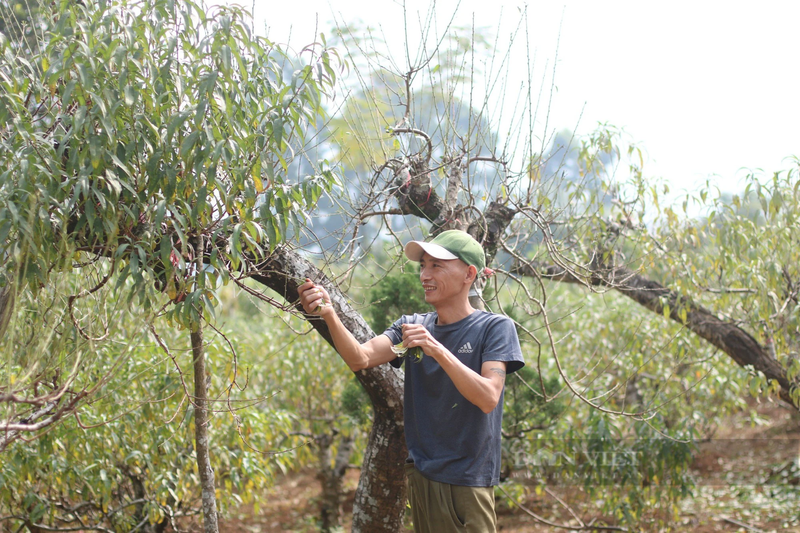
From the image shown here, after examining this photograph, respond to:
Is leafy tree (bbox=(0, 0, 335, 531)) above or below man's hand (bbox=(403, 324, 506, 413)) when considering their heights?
above

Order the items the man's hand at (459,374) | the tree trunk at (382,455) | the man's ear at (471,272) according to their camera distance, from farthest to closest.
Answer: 1. the tree trunk at (382,455)
2. the man's ear at (471,272)
3. the man's hand at (459,374)

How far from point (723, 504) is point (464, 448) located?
509 centimetres

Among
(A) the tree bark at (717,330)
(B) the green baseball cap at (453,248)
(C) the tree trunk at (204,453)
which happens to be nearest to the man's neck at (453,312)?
(B) the green baseball cap at (453,248)

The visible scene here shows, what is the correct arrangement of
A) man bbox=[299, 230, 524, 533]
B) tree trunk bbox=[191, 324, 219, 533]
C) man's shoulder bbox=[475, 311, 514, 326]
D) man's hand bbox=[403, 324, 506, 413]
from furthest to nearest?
tree trunk bbox=[191, 324, 219, 533] → man's shoulder bbox=[475, 311, 514, 326] → man bbox=[299, 230, 524, 533] → man's hand bbox=[403, 324, 506, 413]

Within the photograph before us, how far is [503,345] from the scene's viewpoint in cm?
222

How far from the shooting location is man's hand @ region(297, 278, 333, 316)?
2.35 metres

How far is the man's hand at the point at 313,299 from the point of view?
235 centimetres

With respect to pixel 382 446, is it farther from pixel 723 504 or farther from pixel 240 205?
pixel 723 504

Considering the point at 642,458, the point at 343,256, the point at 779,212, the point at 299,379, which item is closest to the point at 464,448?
the point at 343,256

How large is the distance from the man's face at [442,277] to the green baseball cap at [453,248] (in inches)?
1.1

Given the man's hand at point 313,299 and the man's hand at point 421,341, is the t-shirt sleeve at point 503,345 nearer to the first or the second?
the man's hand at point 421,341

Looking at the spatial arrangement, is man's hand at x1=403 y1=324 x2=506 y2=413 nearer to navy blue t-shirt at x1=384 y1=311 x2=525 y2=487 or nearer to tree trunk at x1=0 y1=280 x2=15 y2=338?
navy blue t-shirt at x1=384 y1=311 x2=525 y2=487

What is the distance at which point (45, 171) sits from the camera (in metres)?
1.86

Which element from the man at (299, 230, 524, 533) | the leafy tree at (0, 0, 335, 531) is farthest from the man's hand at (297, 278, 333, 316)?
the leafy tree at (0, 0, 335, 531)
